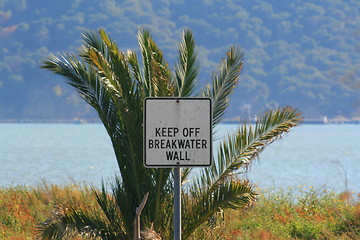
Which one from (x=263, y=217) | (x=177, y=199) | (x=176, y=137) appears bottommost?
(x=263, y=217)

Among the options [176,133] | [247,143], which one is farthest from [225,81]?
[176,133]

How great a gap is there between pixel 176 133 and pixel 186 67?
423cm

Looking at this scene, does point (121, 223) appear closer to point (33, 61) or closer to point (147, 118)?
point (147, 118)

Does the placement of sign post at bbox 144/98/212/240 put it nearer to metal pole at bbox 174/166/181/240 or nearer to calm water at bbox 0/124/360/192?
metal pole at bbox 174/166/181/240

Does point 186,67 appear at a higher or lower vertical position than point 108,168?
higher

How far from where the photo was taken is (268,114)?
983 centimetres

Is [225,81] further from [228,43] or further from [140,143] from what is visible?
[228,43]

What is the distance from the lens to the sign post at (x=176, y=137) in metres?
5.94

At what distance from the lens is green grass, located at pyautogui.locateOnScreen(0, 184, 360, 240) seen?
12.5 meters

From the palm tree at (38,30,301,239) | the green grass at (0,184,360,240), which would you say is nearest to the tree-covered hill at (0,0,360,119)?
the green grass at (0,184,360,240)

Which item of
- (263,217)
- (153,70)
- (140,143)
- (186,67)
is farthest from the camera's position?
(263,217)

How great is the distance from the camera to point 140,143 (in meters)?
9.56

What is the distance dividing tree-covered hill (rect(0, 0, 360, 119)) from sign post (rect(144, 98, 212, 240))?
112 m

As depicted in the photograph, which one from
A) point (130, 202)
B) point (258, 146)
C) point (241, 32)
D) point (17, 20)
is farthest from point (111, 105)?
point (17, 20)
